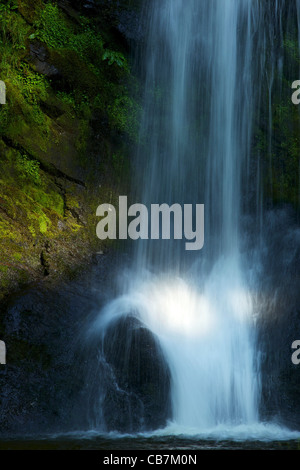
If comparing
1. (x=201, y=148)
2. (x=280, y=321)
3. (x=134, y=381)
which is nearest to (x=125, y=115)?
(x=201, y=148)

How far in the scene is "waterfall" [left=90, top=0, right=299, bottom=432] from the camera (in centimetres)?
816

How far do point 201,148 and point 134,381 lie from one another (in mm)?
5566

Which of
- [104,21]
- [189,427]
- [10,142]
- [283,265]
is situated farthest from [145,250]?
[104,21]

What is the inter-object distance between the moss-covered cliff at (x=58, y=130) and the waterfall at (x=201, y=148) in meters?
0.66

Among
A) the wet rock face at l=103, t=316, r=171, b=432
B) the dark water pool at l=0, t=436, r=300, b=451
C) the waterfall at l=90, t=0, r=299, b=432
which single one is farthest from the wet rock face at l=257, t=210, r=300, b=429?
the wet rock face at l=103, t=316, r=171, b=432

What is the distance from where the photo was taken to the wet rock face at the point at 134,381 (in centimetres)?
562

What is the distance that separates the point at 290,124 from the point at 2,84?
19.9ft

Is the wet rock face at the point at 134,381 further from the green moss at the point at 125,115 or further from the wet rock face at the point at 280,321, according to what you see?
the green moss at the point at 125,115

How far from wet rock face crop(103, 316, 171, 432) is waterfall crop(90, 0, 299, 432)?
138cm

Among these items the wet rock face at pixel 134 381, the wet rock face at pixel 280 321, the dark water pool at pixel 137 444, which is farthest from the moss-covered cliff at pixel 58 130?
the wet rock face at pixel 280 321

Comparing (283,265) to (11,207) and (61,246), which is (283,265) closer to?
(61,246)

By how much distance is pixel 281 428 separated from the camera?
5.82 m

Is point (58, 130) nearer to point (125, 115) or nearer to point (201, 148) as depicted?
point (125, 115)

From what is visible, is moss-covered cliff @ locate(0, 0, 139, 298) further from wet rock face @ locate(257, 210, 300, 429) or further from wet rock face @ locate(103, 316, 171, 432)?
wet rock face @ locate(257, 210, 300, 429)
